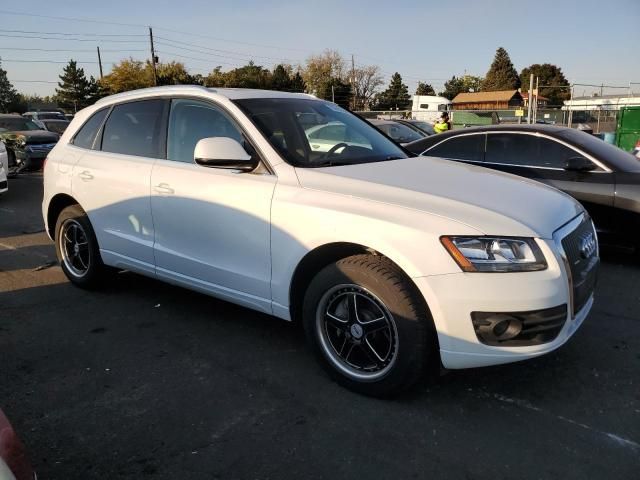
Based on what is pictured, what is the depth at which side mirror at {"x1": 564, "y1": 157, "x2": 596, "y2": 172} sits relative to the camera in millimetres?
5785

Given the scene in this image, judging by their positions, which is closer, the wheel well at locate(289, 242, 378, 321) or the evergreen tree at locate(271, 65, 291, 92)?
the wheel well at locate(289, 242, 378, 321)

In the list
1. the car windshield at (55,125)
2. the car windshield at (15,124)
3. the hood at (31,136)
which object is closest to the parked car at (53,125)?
the car windshield at (55,125)

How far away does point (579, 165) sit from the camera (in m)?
5.78

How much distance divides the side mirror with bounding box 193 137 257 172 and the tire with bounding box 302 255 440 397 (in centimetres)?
91

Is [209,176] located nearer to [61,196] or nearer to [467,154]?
[61,196]

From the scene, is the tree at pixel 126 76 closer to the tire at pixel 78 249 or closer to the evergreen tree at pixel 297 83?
the evergreen tree at pixel 297 83

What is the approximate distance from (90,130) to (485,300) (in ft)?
12.8

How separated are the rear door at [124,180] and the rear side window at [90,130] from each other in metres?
0.10

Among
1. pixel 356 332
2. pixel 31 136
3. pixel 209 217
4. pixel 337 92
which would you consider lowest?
pixel 356 332

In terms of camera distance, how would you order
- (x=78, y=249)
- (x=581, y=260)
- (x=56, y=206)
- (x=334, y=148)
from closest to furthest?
(x=581, y=260), (x=334, y=148), (x=78, y=249), (x=56, y=206)

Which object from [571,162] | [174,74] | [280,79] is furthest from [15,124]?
[280,79]

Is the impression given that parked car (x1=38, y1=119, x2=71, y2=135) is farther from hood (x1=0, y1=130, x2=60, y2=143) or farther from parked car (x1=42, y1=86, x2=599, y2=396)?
parked car (x1=42, y1=86, x2=599, y2=396)

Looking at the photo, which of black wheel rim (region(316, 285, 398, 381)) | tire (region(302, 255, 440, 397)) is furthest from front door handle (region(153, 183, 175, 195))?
black wheel rim (region(316, 285, 398, 381))

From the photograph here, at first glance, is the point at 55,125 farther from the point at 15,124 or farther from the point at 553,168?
the point at 553,168
